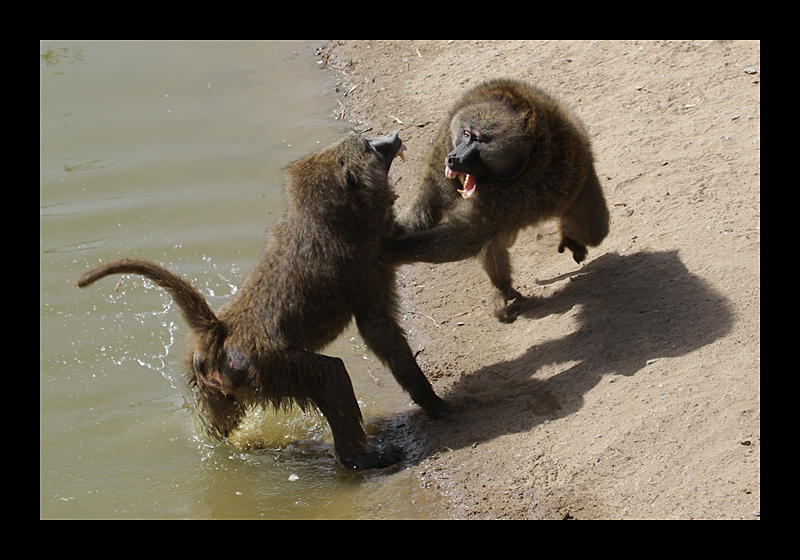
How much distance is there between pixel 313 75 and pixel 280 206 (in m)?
3.34

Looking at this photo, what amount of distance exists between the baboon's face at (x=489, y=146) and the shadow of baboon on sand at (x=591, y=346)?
1.32 meters

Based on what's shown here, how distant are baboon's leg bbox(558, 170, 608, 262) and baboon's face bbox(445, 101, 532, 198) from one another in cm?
79

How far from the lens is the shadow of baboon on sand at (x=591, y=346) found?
509 centimetres

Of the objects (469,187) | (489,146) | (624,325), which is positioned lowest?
(624,325)

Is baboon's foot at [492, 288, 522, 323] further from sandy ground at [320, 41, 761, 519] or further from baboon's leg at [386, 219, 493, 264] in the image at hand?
baboon's leg at [386, 219, 493, 264]

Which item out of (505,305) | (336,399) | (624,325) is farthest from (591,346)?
(336,399)

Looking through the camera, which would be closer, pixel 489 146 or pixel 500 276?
pixel 489 146

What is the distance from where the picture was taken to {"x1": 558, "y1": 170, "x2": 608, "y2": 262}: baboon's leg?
597cm

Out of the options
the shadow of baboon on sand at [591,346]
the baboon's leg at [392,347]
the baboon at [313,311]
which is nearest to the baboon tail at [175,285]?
the baboon at [313,311]

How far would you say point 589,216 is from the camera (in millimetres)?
6031

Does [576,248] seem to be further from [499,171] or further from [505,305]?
[499,171]

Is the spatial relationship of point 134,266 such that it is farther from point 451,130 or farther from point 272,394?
point 451,130

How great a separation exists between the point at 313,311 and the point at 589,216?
8.17 ft

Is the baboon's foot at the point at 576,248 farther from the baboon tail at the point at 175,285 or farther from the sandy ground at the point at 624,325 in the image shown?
the baboon tail at the point at 175,285
